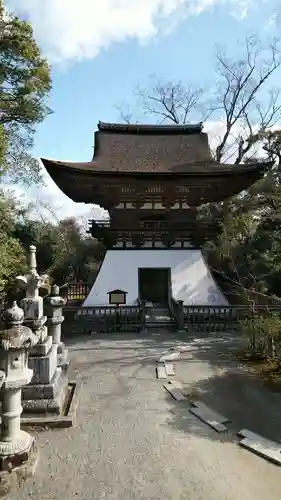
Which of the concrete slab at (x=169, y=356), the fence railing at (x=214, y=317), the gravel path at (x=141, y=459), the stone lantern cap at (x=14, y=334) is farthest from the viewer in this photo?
the fence railing at (x=214, y=317)

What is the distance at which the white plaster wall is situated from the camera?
14.9 metres

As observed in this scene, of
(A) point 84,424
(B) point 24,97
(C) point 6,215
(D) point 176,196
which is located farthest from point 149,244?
(A) point 84,424

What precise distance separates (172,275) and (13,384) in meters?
11.1

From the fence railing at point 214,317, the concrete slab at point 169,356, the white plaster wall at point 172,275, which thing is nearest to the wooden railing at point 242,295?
the fence railing at point 214,317

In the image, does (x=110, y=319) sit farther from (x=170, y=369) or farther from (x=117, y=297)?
(x=170, y=369)

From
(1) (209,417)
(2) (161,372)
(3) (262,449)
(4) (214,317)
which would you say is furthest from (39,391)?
(4) (214,317)

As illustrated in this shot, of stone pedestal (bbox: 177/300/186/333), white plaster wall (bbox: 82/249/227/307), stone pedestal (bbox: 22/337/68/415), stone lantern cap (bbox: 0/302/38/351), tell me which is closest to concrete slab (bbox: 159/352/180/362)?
stone pedestal (bbox: 177/300/186/333)

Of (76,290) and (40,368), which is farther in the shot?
(76,290)

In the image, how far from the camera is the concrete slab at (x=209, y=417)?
18.0 ft

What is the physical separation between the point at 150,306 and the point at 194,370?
21.7 ft

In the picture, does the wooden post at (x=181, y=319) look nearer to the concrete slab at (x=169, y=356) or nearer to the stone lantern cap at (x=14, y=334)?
the concrete slab at (x=169, y=356)

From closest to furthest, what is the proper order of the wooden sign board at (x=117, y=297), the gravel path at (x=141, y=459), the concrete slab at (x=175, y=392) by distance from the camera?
1. the gravel path at (x=141, y=459)
2. the concrete slab at (x=175, y=392)
3. the wooden sign board at (x=117, y=297)

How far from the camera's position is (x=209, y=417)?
586 centimetres

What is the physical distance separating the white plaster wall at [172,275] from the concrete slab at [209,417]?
8.75 metres
